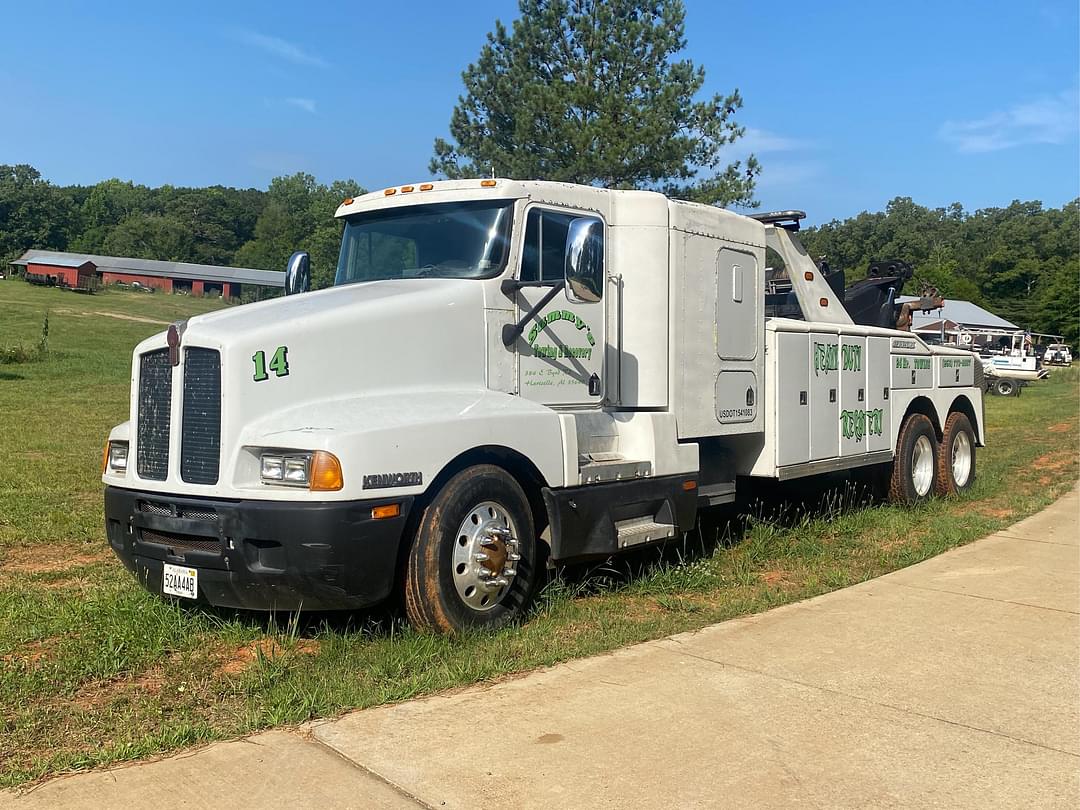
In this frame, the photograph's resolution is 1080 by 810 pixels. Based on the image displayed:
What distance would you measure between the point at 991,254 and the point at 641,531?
107656 mm

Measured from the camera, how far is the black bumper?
195 inches

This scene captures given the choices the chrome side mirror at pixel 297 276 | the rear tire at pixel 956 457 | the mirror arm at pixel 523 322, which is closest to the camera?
the mirror arm at pixel 523 322

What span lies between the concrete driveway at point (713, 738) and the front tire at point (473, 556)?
29.9 inches

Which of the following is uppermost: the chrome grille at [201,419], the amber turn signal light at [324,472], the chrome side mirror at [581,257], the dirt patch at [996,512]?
the chrome side mirror at [581,257]

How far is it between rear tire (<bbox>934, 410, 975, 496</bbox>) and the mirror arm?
659 centimetres

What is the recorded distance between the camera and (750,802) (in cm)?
357

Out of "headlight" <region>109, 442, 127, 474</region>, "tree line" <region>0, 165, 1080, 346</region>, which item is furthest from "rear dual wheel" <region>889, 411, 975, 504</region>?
"tree line" <region>0, 165, 1080, 346</region>

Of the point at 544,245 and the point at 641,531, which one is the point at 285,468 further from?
the point at 641,531

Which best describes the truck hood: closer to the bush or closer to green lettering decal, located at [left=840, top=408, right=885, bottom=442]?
green lettering decal, located at [left=840, top=408, right=885, bottom=442]

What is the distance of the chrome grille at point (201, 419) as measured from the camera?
5.20 meters

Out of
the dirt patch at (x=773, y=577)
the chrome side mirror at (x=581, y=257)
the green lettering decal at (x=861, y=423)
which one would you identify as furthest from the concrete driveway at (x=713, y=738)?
the green lettering decal at (x=861, y=423)

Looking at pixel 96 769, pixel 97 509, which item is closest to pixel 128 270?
pixel 97 509

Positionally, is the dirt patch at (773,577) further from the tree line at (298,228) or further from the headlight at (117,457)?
the tree line at (298,228)

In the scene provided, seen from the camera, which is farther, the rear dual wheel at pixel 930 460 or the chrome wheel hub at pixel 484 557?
the rear dual wheel at pixel 930 460
